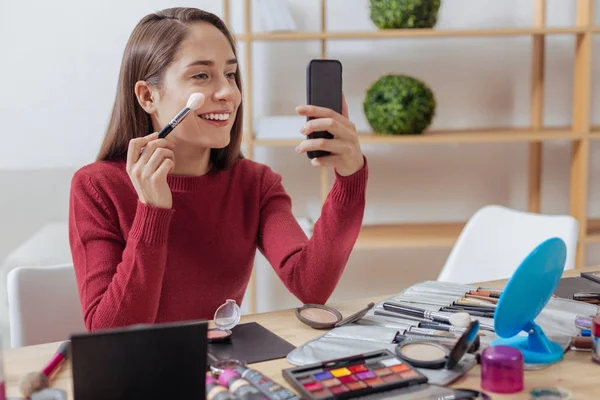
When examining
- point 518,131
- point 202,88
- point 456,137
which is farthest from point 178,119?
point 518,131

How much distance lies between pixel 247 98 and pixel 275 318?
4.14 ft

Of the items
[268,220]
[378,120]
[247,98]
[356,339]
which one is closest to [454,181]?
Answer: [378,120]

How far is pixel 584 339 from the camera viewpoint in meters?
1.09

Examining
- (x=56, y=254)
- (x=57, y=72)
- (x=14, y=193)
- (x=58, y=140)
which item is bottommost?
(x=56, y=254)

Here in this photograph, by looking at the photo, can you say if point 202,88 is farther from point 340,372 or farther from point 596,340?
point 596,340

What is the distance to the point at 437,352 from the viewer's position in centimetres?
104

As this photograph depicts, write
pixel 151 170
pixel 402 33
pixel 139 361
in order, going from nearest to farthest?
pixel 139 361 < pixel 151 170 < pixel 402 33

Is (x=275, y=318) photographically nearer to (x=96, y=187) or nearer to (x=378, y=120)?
(x=96, y=187)

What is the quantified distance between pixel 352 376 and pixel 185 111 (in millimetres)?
586

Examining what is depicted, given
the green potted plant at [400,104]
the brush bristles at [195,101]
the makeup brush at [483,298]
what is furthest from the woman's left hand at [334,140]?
the green potted plant at [400,104]

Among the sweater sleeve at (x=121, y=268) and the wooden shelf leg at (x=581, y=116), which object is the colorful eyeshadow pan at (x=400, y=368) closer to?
the sweater sleeve at (x=121, y=268)

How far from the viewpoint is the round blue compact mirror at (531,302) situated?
3.25 ft

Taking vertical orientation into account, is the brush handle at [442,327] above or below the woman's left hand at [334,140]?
below

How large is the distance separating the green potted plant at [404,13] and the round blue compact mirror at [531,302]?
142 centimetres
